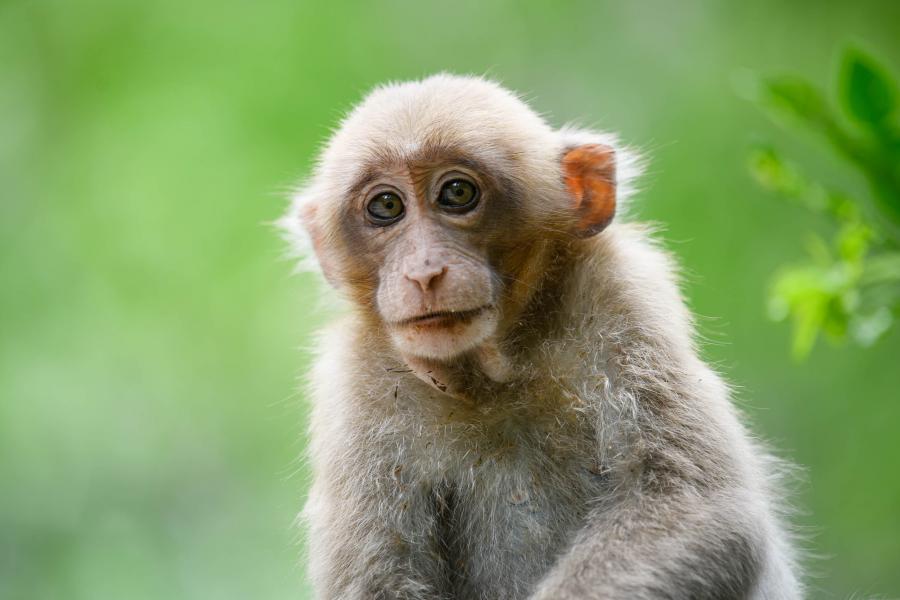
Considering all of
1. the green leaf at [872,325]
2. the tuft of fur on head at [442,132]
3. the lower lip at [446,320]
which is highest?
the tuft of fur on head at [442,132]

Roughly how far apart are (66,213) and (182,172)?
3.64ft

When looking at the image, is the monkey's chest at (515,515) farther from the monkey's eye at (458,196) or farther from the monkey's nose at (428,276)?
the monkey's eye at (458,196)

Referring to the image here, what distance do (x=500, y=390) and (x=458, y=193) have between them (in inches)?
30.5

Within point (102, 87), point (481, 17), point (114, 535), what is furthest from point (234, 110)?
point (114, 535)

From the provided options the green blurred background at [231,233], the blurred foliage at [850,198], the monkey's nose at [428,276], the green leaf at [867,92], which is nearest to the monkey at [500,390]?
the monkey's nose at [428,276]

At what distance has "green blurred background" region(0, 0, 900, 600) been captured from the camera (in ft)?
27.9

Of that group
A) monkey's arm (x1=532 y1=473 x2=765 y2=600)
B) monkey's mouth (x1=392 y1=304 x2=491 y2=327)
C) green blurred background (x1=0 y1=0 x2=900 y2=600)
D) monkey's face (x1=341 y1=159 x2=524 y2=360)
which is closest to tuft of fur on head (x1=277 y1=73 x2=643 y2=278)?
monkey's face (x1=341 y1=159 x2=524 y2=360)

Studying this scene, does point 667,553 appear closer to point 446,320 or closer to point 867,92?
point 446,320

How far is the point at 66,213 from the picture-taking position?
10.1m

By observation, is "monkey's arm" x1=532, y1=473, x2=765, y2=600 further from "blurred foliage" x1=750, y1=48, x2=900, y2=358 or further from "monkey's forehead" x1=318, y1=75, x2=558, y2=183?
"monkey's forehead" x1=318, y1=75, x2=558, y2=183

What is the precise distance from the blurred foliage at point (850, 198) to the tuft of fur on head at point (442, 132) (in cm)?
82

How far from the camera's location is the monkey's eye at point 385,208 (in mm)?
4617

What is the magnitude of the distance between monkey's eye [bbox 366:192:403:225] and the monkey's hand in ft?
4.70

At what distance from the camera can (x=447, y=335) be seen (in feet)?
14.1
